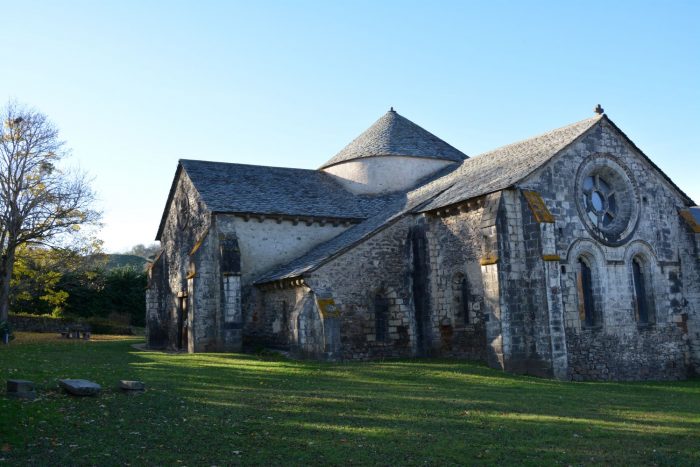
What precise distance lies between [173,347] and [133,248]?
3962 inches

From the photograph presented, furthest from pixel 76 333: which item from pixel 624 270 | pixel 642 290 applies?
pixel 642 290

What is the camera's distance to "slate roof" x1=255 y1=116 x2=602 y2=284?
66.9ft

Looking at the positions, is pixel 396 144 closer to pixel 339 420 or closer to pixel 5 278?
pixel 5 278

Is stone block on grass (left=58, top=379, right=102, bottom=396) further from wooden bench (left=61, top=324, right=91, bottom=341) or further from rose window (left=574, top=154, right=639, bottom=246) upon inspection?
wooden bench (left=61, top=324, right=91, bottom=341)

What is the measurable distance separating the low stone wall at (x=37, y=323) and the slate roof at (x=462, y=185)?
2299cm

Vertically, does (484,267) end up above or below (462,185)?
below

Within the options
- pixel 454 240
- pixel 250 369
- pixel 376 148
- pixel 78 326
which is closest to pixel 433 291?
pixel 454 240

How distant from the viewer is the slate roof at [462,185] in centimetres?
2039

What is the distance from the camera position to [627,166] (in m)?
21.4

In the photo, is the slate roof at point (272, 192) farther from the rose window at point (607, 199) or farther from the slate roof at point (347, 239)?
the rose window at point (607, 199)

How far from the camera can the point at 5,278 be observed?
99.9 feet

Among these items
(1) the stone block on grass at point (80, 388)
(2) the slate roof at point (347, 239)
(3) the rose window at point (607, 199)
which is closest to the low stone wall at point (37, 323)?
(2) the slate roof at point (347, 239)

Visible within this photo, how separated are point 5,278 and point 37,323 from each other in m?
11.3

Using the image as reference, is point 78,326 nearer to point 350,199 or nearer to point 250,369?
point 350,199
